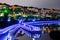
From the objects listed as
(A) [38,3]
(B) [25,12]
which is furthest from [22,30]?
(A) [38,3]

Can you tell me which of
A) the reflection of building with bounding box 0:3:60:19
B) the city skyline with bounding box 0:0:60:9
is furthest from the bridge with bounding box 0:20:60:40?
the city skyline with bounding box 0:0:60:9

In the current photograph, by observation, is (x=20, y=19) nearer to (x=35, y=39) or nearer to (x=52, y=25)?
(x=35, y=39)

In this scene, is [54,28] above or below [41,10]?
below

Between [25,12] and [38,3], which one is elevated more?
[38,3]

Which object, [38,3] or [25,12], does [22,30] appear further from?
[38,3]

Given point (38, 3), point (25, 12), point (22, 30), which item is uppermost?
point (38, 3)

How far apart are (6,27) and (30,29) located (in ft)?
1.16

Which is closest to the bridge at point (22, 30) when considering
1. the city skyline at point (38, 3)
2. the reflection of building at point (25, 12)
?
the reflection of building at point (25, 12)

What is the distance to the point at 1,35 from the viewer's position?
6.23 ft

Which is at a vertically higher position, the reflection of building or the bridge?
the reflection of building

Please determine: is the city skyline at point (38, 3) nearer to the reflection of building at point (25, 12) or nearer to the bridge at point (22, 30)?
the reflection of building at point (25, 12)

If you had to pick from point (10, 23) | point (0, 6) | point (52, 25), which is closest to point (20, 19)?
point (10, 23)

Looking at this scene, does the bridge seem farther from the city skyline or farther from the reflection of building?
the city skyline

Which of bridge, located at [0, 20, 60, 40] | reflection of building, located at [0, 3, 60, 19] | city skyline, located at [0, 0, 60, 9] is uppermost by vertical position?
city skyline, located at [0, 0, 60, 9]
